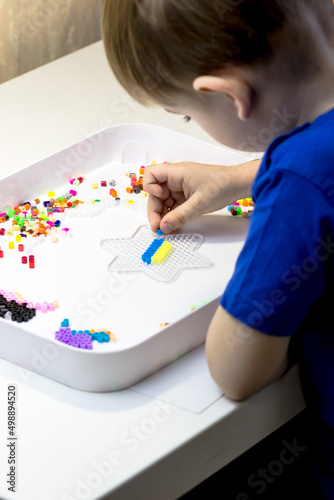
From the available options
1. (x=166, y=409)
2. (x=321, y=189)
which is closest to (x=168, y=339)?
(x=166, y=409)

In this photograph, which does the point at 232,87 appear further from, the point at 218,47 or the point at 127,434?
the point at 127,434

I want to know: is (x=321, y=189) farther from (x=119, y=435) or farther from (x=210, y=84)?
(x=119, y=435)

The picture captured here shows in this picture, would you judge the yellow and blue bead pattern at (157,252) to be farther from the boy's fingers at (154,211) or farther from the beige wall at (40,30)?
the beige wall at (40,30)

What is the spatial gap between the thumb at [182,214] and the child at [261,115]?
191mm

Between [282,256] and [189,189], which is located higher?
[282,256]

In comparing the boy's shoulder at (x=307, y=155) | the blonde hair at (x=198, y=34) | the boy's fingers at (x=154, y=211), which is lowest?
the boy's fingers at (x=154, y=211)

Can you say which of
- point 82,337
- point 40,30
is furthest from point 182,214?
point 40,30

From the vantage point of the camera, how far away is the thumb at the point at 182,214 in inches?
31.2

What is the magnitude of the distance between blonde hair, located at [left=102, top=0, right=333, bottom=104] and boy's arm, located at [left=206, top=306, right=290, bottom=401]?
19 cm

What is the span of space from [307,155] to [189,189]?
310 millimetres

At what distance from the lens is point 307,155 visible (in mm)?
529

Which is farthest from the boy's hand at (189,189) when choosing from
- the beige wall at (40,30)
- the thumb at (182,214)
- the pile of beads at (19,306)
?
the beige wall at (40,30)

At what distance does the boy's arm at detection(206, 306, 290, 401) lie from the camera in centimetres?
57

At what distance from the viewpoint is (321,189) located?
52cm
